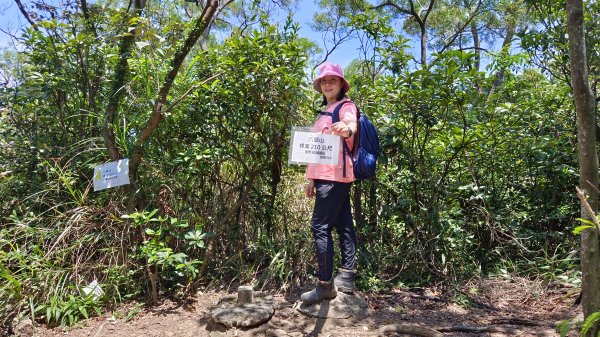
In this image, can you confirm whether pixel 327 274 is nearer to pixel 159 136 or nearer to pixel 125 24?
pixel 159 136

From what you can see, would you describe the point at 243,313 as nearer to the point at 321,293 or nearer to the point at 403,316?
the point at 321,293

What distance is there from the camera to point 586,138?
229cm

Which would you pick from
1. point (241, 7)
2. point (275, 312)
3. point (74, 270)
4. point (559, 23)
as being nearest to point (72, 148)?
point (74, 270)

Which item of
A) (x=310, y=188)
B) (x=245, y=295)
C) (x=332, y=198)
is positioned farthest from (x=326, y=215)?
(x=245, y=295)

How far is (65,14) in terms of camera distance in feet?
13.7

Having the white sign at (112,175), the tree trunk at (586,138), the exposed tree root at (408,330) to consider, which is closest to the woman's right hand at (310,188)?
the exposed tree root at (408,330)

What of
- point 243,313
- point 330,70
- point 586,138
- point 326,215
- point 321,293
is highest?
point 330,70

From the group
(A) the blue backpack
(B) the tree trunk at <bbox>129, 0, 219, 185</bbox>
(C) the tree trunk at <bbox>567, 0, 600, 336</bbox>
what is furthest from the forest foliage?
(C) the tree trunk at <bbox>567, 0, 600, 336</bbox>

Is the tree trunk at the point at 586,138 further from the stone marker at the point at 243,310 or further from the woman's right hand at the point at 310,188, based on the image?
the stone marker at the point at 243,310

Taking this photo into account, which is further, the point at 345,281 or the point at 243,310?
the point at 345,281

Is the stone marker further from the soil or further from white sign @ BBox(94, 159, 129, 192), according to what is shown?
white sign @ BBox(94, 159, 129, 192)

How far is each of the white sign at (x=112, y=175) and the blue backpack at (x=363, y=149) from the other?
162 cm

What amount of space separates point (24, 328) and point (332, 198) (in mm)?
2274

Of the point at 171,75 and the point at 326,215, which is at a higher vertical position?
the point at 171,75
